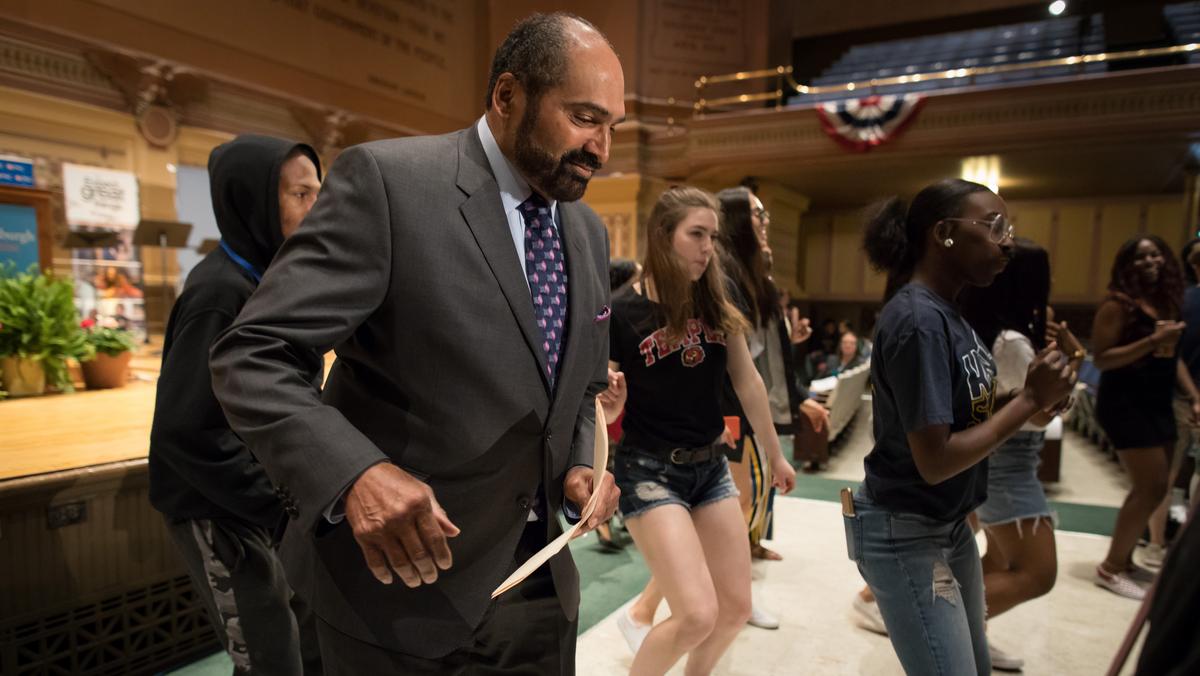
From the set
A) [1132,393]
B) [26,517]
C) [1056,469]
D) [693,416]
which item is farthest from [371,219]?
[1056,469]

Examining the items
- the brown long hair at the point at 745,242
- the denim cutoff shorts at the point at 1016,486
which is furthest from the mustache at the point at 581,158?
the denim cutoff shorts at the point at 1016,486

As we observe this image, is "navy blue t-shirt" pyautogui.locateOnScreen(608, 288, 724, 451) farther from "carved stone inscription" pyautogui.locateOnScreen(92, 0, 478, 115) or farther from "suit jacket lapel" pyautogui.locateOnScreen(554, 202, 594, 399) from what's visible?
"carved stone inscription" pyautogui.locateOnScreen(92, 0, 478, 115)

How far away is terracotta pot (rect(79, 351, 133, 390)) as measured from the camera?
4.35m

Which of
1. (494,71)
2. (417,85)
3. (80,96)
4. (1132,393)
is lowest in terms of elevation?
(1132,393)

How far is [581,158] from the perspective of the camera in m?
1.23

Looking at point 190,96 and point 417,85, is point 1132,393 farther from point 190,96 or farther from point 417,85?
point 417,85

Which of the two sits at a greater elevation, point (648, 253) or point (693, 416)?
point (648, 253)

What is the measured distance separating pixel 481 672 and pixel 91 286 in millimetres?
8072

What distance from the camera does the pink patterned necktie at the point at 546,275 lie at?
128 centimetres

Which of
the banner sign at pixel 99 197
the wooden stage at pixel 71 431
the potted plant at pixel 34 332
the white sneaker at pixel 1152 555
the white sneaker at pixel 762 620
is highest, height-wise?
the banner sign at pixel 99 197

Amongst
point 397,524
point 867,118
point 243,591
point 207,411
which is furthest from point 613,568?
point 867,118

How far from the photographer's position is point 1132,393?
11.6ft

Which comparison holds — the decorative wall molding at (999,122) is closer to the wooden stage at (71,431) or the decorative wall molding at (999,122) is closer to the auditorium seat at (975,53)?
the auditorium seat at (975,53)

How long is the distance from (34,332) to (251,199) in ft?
10.1
